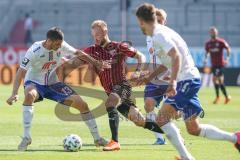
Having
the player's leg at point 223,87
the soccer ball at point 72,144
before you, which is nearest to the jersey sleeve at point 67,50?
the soccer ball at point 72,144

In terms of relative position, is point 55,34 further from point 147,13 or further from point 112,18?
point 112,18

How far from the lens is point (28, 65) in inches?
436

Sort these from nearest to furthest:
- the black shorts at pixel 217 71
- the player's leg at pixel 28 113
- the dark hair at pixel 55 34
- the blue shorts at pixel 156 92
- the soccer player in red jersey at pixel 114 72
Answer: the dark hair at pixel 55 34 → the player's leg at pixel 28 113 → the soccer player in red jersey at pixel 114 72 → the blue shorts at pixel 156 92 → the black shorts at pixel 217 71

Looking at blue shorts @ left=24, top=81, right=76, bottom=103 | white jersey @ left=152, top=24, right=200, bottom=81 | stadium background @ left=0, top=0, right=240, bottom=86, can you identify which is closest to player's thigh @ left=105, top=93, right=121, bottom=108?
blue shorts @ left=24, top=81, right=76, bottom=103

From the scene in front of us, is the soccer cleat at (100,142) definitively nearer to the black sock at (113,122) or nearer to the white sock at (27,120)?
the black sock at (113,122)

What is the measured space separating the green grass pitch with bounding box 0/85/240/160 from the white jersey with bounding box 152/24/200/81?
1490mm

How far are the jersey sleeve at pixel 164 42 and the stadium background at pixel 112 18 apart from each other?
24849 millimetres

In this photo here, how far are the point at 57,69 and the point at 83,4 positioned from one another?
26.4 m

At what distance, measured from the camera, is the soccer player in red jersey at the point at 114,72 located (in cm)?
1128

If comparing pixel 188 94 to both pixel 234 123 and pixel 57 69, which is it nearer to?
pixel 57 69

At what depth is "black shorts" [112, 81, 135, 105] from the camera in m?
11.4

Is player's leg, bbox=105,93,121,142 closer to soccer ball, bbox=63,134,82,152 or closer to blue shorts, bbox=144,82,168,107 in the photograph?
blue shorts, bbox=144,82,168,107

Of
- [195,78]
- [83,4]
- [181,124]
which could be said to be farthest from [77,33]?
[195,78]

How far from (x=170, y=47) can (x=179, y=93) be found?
76 centimetres
